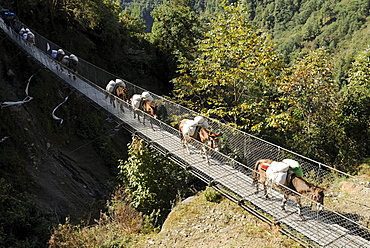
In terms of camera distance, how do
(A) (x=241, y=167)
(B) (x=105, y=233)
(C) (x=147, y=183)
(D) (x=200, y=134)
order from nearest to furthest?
(B) (x=105, y=233) < (A) (x=241, y=167) < (D) (x=200, y=134) < (C) (x=147, y=183)

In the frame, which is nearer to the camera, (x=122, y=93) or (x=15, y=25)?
(x=122, y=93)

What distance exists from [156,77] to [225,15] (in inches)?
406

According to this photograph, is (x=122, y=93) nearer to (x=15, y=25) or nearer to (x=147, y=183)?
(x=147, y=183)

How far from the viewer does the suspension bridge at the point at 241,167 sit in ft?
14.9

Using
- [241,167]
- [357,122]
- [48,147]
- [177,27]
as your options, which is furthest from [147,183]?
[177,27]

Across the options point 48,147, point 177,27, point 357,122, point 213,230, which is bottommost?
point 48,147

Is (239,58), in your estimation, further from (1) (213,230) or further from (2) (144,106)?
(1) (213,230)

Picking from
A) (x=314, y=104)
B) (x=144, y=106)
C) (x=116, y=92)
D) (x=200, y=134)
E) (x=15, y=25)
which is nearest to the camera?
(x=200, y=134)

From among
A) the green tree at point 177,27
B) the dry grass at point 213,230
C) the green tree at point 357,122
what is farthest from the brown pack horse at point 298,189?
the green tree at point 177,27

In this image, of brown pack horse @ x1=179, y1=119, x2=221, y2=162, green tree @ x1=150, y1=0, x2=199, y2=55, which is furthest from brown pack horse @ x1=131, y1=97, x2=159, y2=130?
green tree @ x1=150, y1=0, x2=199, y2=55

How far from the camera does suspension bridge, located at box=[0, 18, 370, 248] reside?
4539 mm

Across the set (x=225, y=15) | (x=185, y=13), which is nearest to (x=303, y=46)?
(x=185, y=13)

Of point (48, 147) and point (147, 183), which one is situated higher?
point (147, 183)

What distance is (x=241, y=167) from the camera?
633cm
